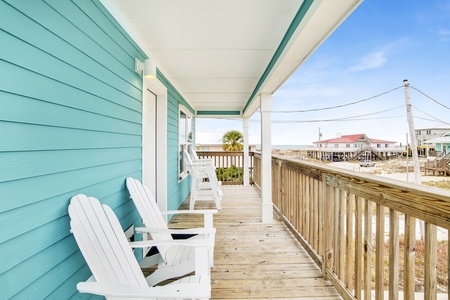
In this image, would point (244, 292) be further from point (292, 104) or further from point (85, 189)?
point (292, 104)

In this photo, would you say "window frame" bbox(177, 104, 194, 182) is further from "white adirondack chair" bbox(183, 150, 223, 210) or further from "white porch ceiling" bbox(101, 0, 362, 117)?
"white porch ceiling" bbox(101, 0, 362, 117)

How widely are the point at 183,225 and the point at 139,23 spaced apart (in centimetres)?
283

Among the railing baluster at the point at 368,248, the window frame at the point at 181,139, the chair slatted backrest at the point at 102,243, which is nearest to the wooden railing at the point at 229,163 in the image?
the window frame at the point at 181,139

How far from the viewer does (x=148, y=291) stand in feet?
3.79

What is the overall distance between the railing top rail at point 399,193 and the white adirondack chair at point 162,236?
1.14 metres

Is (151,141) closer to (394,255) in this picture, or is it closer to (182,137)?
(182,137)

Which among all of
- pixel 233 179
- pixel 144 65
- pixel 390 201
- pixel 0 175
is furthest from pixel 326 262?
pixel 233 179

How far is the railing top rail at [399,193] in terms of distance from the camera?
3.49 feet

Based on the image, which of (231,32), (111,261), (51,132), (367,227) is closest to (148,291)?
(111,261)

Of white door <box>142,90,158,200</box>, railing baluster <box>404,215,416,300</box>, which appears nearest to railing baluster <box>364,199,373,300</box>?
railing baluster <box>404,215,416,300</box>

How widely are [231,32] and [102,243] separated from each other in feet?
6.70

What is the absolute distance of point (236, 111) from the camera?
7293mm

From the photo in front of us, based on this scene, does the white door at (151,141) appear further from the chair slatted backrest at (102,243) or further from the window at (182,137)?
the chair slatted backrest at (102,243)

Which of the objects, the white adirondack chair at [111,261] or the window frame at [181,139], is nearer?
the white adirondack chair at [111,261]
